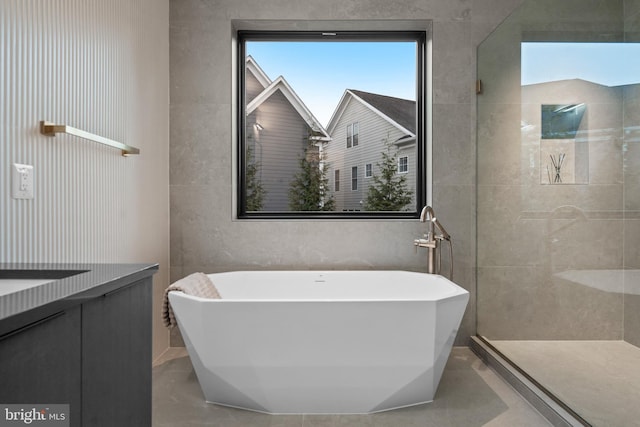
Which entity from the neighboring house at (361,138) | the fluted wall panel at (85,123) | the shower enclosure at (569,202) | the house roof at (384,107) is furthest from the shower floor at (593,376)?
the fluted wall panel at (85,123)

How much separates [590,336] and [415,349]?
0.82 metres

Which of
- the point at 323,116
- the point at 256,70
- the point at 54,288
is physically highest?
the point at 256,70

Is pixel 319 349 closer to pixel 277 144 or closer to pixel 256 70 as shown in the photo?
pixel 277 144

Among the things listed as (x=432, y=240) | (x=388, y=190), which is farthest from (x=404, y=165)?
(x=432, y=240)

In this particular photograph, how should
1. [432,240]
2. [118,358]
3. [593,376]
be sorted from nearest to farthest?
[118,358] → [593,376] → [432,240]

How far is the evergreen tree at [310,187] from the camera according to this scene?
10.1ft

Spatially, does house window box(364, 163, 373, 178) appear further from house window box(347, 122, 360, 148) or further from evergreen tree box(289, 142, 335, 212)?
evergreen tree box(289, 142, 335, 212)

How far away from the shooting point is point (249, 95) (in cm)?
307

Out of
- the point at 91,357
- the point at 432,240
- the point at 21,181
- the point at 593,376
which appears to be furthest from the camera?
the point at 432,240

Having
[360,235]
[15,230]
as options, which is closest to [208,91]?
[360,235]

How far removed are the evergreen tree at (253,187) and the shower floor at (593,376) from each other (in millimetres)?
2011

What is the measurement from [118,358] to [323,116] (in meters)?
2.53

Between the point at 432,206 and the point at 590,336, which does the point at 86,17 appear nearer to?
the point at 432,206

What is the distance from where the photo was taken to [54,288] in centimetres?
73
